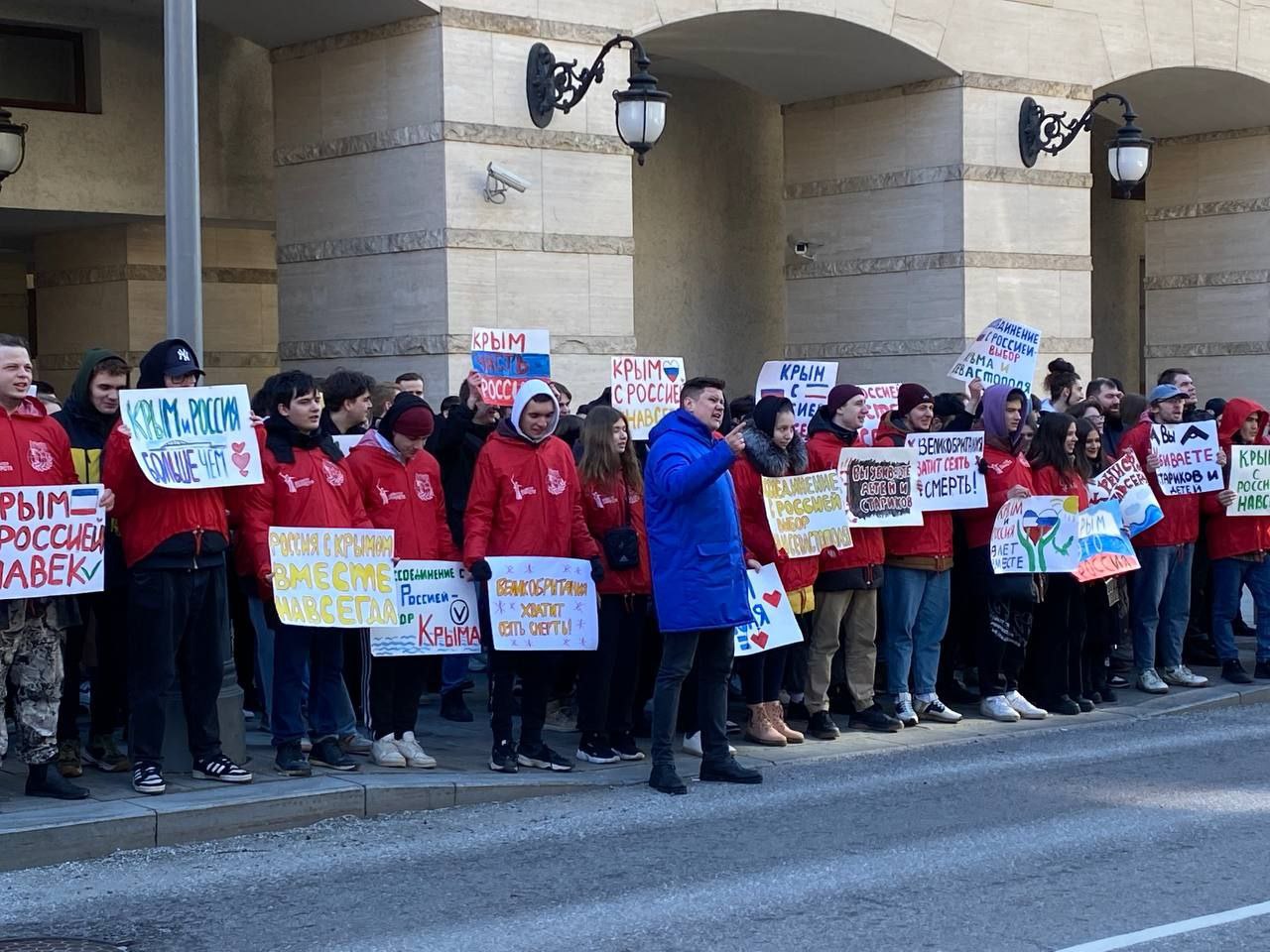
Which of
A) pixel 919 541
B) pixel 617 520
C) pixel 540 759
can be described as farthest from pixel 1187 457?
pixel 540 759

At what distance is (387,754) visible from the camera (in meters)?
9.42

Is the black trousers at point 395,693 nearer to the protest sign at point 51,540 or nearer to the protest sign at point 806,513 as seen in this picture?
the protest sign at point 51,540

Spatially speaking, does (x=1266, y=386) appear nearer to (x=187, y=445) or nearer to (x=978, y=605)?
(x=978, y=605)

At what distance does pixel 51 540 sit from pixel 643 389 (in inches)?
161

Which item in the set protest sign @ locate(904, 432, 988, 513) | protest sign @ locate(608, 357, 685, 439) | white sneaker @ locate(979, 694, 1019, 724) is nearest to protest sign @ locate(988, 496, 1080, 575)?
protest sign @ locate(904, 432, 988, 513)

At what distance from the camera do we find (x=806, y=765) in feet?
32.9

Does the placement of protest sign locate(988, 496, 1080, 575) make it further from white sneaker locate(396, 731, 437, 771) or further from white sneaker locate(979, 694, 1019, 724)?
white sneaker locate(396, 731, 437, 771)

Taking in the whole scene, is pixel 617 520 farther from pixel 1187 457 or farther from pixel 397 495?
pixel 1187 457

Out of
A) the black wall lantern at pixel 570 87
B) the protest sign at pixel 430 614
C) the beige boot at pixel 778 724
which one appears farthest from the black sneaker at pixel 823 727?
the black wall lantern at pixel 570 87

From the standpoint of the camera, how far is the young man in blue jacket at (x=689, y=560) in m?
9.12

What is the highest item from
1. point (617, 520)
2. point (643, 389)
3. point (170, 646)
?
point (643, 389)

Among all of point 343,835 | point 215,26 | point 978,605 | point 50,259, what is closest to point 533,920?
point 343,835

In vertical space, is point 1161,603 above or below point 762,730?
above

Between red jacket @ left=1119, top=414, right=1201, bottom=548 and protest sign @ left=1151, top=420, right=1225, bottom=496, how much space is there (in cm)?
4
